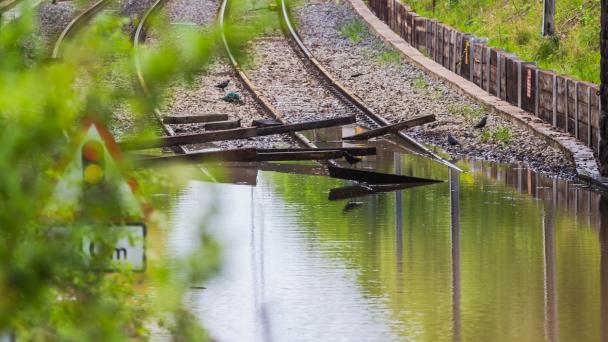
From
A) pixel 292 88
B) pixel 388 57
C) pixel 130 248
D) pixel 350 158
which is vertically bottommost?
pixel 130 248

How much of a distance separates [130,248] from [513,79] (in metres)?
20.0

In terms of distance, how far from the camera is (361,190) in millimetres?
15953

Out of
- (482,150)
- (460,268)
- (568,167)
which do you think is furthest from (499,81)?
(460,268)

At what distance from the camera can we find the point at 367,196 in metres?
15.5

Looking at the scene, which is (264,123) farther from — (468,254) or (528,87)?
(468,254)

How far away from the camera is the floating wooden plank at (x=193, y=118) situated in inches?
848

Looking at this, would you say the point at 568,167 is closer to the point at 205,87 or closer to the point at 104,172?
the point at 205,87

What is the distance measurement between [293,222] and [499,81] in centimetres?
1105

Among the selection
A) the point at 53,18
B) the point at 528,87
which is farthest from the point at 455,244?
the point at 53,18

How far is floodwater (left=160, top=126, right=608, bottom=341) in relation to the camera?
30.2 ft

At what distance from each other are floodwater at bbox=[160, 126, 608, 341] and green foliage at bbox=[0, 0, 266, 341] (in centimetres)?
431

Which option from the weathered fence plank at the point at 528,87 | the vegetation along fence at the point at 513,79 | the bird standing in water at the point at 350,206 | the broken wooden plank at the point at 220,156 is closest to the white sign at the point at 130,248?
the bird standing in water at the point at 350,206

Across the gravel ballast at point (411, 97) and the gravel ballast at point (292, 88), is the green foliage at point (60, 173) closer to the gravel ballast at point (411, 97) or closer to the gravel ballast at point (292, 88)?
the gravel ballast at point (411, 97)

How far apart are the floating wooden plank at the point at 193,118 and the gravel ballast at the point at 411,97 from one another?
302cm
